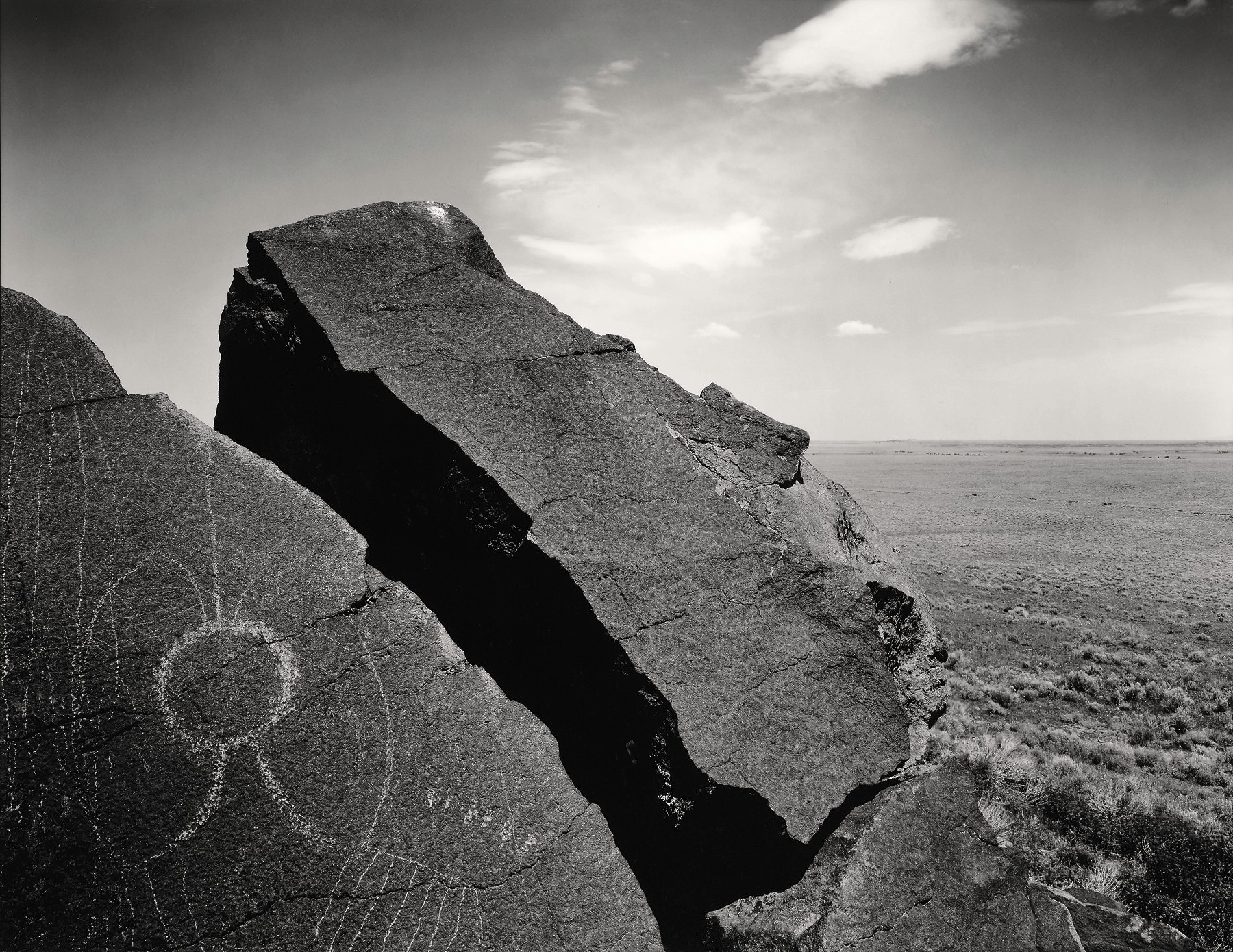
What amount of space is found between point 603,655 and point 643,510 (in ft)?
3.49

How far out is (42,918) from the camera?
3.20 meters

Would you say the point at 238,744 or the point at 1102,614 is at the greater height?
the point at 238,744

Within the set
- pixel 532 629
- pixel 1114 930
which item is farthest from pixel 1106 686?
pixel 532 629

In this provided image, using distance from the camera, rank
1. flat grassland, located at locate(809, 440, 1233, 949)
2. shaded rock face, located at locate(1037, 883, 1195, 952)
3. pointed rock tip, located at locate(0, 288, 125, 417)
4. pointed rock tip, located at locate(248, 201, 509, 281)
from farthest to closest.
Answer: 1. flat grassland, located at locate(809, 440, 1233, 949)
2. pointed rock tip, located at locate(248, 201, 509, 281)
3. shaded rock face, located at locate(1037, 883, 1195, 952)
4. pointed rock tip, located at locate(0, 288, 125, 417)

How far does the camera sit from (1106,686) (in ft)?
38.3

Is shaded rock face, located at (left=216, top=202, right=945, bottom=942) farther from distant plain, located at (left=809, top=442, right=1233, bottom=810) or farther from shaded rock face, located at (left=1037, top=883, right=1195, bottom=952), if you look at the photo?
distant plain, located at (left=809, top=442, right=1233, bottom=810)

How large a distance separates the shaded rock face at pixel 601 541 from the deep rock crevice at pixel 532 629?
0.05 ft

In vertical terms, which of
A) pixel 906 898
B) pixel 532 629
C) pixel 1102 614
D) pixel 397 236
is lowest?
pixel 1102 614

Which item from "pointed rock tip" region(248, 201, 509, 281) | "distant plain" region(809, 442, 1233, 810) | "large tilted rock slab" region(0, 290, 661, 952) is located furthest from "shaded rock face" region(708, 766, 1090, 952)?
"pointed rock tip" region(248, 201, 509, 281)

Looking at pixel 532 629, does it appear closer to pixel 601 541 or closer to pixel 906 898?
pixel 601 541

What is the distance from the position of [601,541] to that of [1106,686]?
11.9 m

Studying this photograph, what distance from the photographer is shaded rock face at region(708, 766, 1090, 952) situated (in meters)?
4.07

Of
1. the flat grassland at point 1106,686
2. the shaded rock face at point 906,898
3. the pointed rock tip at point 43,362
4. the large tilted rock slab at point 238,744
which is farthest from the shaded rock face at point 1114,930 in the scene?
the pointed rock tip at point 43,362

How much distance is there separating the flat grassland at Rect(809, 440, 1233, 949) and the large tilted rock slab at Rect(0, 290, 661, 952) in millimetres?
3475
